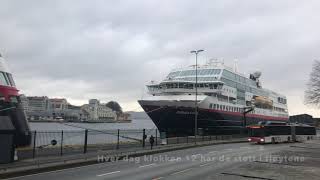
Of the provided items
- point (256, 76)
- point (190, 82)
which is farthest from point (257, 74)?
point (190, 82)

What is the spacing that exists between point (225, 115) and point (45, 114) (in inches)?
3467

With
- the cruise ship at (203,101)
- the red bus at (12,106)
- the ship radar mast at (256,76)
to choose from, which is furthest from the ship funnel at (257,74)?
the red bus at (12,106)

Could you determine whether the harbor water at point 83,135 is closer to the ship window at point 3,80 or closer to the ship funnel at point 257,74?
the ship window at point 3,80

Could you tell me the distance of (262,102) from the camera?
86812mm

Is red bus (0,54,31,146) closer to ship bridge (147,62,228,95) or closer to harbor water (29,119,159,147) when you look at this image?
harbor water (29,119,159,147)

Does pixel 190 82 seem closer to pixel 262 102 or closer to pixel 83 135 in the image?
pixel 83 135

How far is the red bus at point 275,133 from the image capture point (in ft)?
166

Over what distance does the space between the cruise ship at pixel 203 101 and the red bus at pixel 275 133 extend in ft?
26.4

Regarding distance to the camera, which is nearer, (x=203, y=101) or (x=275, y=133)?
(x=275, y=133)

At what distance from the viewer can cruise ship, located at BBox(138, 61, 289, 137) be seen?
62594 mm

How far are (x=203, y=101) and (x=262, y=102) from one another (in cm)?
2681

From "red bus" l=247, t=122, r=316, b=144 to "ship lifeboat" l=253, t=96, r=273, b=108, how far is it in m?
24.2

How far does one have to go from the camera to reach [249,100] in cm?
8081

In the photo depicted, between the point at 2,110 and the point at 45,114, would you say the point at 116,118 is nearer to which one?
the point at 45,114
